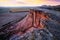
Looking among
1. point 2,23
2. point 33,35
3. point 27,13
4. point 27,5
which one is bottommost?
point 33,35

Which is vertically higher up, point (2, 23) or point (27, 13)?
point (27, 13)

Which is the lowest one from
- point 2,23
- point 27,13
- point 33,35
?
point 33,35

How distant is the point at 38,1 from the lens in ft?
5.02

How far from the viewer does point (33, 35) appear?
1.41 m

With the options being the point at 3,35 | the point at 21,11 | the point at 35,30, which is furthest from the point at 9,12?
the point at 35,30

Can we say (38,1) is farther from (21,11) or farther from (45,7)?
(21,11)

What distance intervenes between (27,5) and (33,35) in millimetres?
412

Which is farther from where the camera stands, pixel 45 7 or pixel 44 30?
pixel 45 7

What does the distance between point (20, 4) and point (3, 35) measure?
18.2 inches

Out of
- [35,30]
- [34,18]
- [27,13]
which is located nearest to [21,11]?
[27,13]

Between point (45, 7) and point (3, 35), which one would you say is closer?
point (3, 35)

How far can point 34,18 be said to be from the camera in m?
1.47

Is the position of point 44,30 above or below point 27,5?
below

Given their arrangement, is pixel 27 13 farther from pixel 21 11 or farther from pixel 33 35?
pixel 33 35
